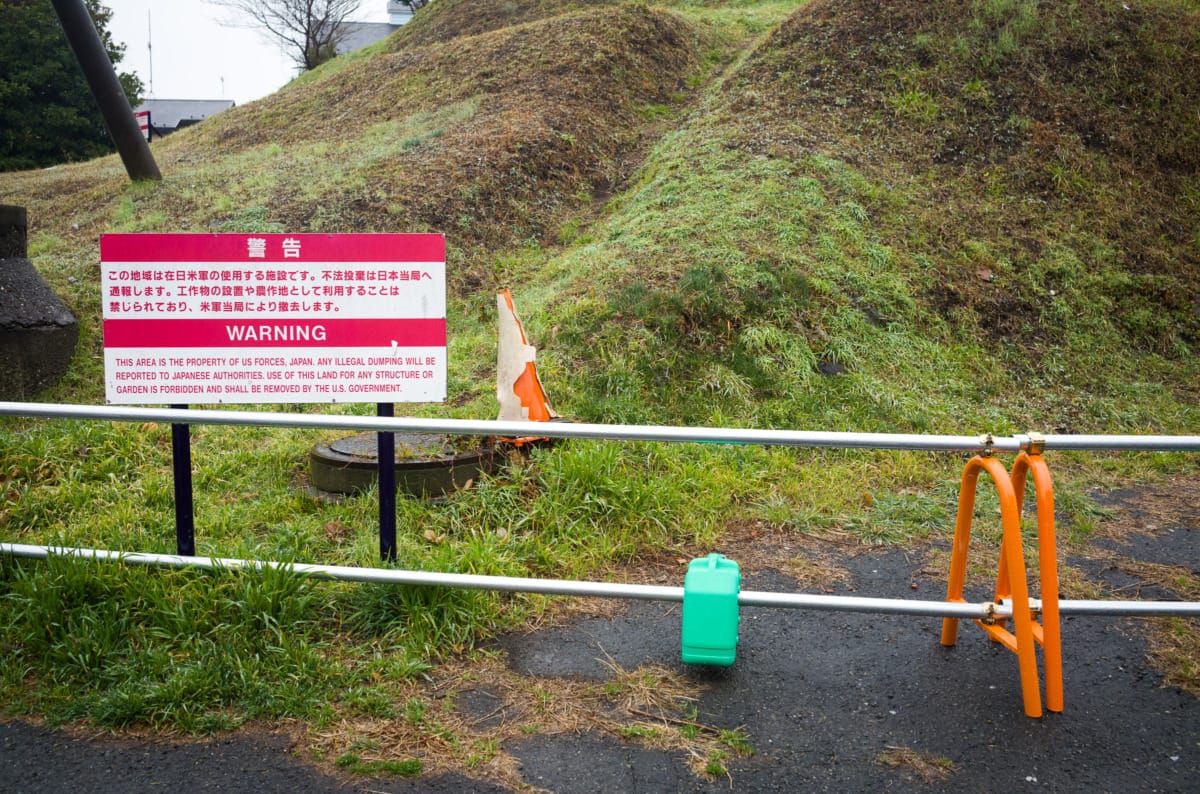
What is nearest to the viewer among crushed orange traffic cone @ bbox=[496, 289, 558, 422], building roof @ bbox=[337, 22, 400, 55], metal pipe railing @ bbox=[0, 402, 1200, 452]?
metal pipe railing @ bbox=[0, 402, 1200, 452]

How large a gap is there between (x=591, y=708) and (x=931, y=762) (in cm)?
109

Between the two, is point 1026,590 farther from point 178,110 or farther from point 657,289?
point 178,110

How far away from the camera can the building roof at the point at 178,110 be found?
46.8 m

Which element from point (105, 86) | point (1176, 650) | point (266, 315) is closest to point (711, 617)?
point (1176, 650)

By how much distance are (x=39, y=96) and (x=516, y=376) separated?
24.7 metres

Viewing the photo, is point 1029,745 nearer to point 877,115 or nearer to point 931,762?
point 931,762

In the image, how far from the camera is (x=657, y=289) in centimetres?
711

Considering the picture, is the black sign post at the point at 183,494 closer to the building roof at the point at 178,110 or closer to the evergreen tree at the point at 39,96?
the evergreen tree at the point at 39,96

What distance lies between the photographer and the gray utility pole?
10328mm

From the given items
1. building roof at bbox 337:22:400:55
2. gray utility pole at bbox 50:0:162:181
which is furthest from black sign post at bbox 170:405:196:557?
building roof at bbox 337:22:400:55

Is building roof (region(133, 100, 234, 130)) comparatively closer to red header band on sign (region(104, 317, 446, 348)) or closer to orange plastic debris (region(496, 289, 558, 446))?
orange plastic debris (region(496, 289, 558, 446))

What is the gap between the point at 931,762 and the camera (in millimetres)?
2584

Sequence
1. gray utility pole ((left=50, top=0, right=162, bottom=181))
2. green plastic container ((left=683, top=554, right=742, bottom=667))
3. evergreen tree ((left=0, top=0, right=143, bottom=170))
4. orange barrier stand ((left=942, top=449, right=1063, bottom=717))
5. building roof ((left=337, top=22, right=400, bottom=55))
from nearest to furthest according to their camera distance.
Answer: orange barrier stand ((left=942, top=449, right=1063, bottom=717)) < green plastic container ((left=683, top=554, right=742, bottom=667)) < gray utility pole ((left=50, top=0, right=162, bottom=181)) < evergreen tree ((left=0, top=0, right=143, bottom=170)) < building roof ((left=337, top=22, right=400, bottom=55))

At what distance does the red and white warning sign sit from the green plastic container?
4.35ft
